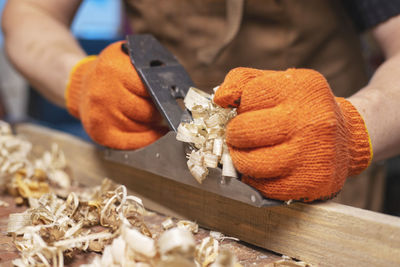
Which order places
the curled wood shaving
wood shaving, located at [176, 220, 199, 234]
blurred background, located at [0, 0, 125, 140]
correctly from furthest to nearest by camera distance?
blurred background, located at [0, 0, 125, 140] → wood shaving, located at [176, 220, 199, 234] → the curled wood shaving

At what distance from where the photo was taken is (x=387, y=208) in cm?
204

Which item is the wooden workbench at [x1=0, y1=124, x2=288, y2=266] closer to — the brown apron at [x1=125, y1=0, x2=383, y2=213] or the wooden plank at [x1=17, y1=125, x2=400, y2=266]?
the wooden plank at [x1=17, y1=125, x2=400, y2=266]

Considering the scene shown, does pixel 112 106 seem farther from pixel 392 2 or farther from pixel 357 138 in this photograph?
pixel 392 2

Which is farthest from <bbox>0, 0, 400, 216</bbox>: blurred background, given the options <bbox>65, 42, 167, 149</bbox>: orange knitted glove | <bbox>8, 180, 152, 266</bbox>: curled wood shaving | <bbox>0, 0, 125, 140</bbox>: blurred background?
<bbox>8, 180, 152, 266</bbox>: curled wood shaving

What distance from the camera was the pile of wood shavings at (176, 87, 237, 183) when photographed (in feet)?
2.22

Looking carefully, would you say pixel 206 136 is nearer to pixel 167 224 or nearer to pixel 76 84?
pixel 167 224

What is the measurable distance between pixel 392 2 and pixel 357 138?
51 centimetres

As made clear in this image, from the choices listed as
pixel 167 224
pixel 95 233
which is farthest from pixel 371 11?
pixel 95 233

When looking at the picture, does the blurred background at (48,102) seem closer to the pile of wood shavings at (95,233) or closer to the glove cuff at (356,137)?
the pile of wood shavings at (95,233)

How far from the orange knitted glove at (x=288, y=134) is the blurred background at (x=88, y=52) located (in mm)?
1598

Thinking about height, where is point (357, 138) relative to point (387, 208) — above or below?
above

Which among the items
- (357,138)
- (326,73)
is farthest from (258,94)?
(326,73)

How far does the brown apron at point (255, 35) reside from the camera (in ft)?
3.77

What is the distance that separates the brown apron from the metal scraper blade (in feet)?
0.89
